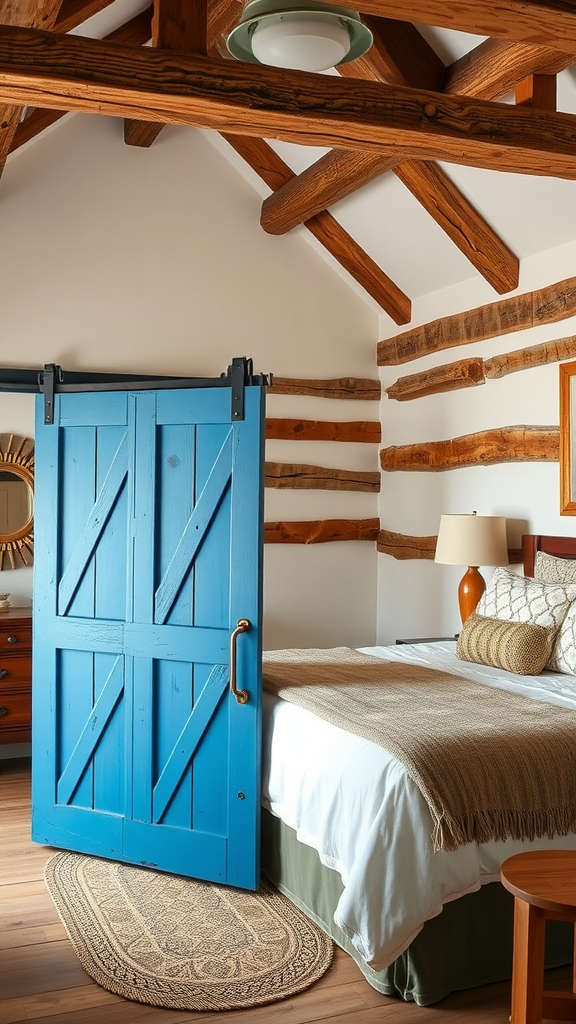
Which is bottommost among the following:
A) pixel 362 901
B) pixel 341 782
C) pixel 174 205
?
pixel 362 901

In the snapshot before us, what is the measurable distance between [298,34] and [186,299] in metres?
3.61

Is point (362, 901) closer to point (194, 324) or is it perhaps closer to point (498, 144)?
point (498, 144)

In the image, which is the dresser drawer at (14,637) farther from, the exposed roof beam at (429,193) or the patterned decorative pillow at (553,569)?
the exposed roof beam at (429,193)

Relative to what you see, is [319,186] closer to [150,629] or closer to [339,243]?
[339,243]

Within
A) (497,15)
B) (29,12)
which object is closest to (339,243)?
(29,12)

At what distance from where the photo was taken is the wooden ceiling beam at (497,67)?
Result: 12.1 ft

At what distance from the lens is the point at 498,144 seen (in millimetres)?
3133

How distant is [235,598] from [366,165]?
2.52m

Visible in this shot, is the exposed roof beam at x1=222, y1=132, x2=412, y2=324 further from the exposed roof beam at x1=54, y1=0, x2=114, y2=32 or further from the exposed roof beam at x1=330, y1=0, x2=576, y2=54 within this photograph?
the exposed roof beam at x1=330, y1=0, x2=576, y2=54

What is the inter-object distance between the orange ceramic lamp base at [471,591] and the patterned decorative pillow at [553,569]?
20.6 inches

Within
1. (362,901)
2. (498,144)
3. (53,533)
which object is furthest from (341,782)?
(498,144)

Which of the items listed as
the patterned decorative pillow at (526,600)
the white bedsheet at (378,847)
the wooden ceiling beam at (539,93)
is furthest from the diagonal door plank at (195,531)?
the wooden ceiling beam at (539,93)

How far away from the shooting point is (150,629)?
12.8 ft

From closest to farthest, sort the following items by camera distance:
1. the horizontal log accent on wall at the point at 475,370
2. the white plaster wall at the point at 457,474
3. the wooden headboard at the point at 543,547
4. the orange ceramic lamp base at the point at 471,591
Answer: the wooden headboard at the point at 543,547, the horizontal log accent on wall at the point at 475,370, the white plaster wall at the point at 457,474, the orange ceramic lamp base at the point at 471,591
